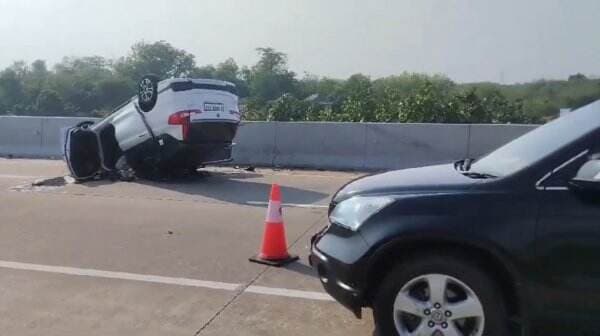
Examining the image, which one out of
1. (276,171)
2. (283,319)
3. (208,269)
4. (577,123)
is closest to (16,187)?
(276,171)

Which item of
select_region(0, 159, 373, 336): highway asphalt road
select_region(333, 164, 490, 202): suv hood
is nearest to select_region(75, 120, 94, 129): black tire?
select_region(0, 159, 373, 336): highway asphalt road

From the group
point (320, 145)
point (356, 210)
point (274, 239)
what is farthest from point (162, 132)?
point (356, 210)

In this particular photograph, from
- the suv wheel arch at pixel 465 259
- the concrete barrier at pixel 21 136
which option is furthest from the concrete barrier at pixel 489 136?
the concrete barrier at pixel 21 136

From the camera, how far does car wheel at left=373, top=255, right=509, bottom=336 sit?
12.7ft

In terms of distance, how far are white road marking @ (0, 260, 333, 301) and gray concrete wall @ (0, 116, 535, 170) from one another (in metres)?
7.66

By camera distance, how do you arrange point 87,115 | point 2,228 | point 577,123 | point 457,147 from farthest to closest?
point 87,115 < point 457,147 < point 2,228 < point 577,123

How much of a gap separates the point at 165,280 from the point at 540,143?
3.42 m

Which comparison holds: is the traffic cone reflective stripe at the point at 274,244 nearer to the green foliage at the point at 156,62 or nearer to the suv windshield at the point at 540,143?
the suv windshield at the point at 540,143

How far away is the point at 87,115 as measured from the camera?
18.4m

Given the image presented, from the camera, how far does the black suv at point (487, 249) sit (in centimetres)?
372

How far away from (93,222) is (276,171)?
5.70 metres

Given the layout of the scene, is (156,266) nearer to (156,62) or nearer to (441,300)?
(441,300)

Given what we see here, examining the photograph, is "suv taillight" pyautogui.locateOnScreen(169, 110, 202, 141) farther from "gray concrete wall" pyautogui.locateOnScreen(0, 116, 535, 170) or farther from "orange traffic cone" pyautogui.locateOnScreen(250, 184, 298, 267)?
"orange traffic cone" pyautogui.locateOnScreen(250, 184, 298, 267)

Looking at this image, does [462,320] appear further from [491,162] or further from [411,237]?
[491,162]
